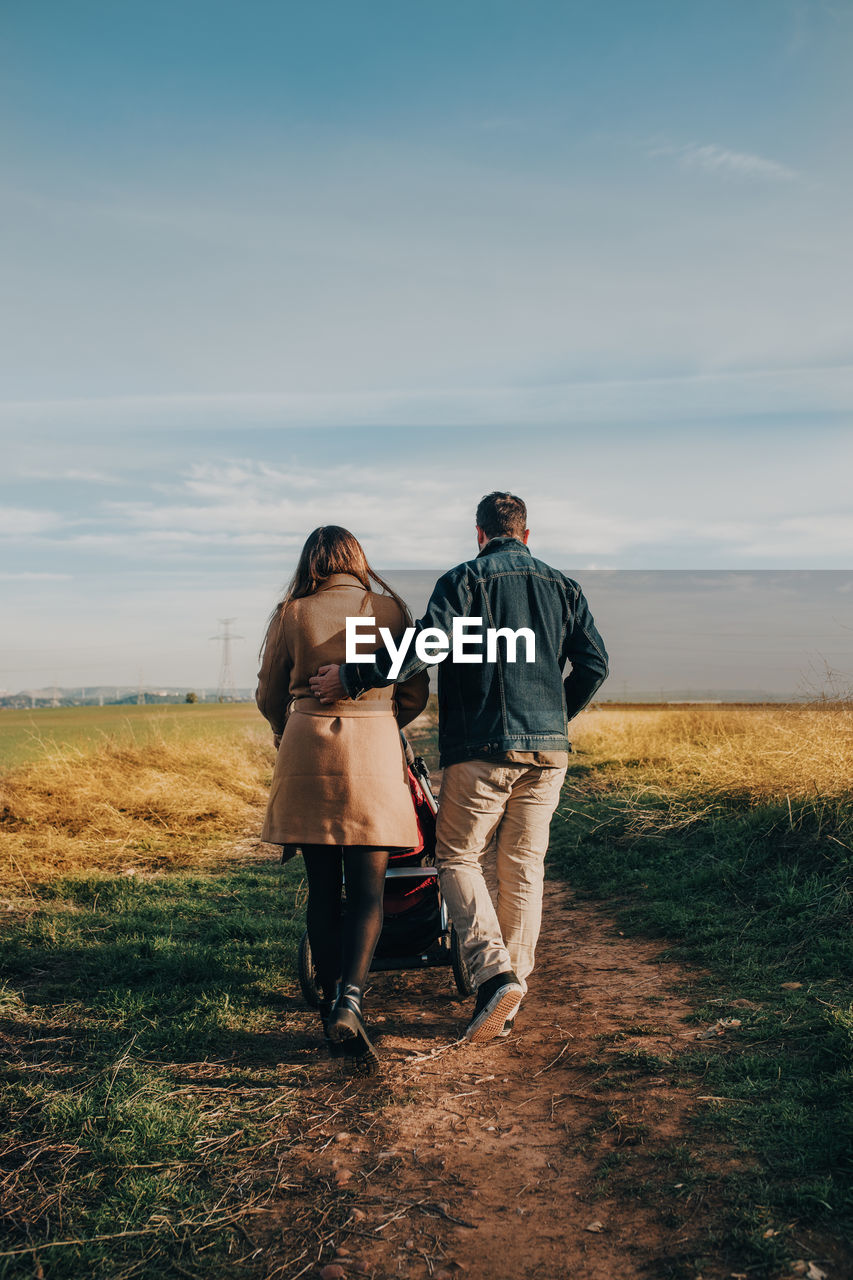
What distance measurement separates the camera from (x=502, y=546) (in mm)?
4590

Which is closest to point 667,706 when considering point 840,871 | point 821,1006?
point 840,871

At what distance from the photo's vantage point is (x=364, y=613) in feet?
13.5

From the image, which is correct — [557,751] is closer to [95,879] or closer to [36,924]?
[36,924]

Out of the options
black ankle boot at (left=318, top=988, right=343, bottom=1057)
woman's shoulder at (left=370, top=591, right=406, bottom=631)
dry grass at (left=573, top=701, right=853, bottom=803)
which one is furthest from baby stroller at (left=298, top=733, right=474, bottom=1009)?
dry grass at (left=573, top=701, right=853, bottom=803)

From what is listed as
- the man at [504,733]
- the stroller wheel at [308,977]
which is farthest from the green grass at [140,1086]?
the man at [504,733]

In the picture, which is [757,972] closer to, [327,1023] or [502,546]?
[327,1023]

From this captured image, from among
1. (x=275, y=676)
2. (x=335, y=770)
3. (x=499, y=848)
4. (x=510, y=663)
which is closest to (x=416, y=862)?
(x=499, y=848)

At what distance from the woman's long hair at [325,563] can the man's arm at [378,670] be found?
14 cm

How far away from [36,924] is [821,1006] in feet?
17.0

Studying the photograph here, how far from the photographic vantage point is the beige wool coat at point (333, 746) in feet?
12.9

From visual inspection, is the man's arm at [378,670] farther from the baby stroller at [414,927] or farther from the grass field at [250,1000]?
the grass field at [250,1000]

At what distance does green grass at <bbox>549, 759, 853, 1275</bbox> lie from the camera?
2.79 meters

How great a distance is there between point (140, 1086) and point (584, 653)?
2.80 meters

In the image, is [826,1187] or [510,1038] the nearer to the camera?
[826,1187]
